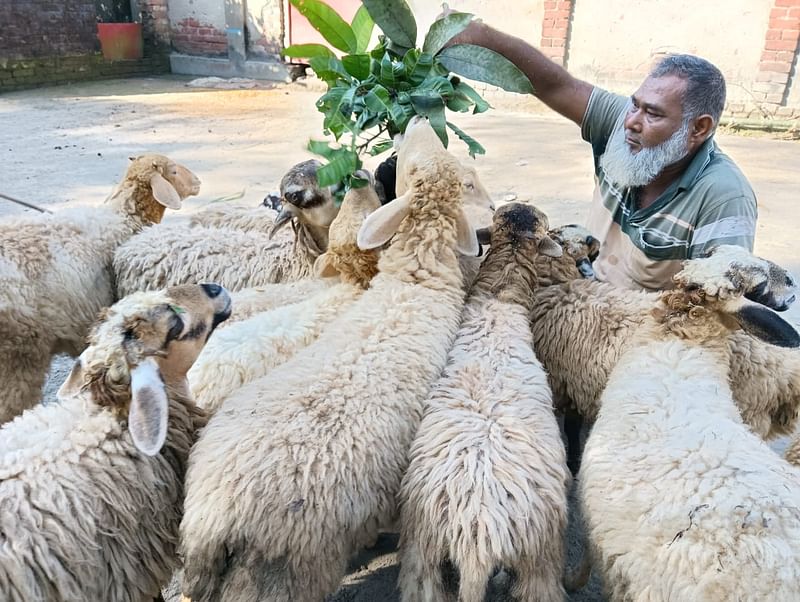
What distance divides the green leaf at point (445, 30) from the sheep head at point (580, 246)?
50.1 inches

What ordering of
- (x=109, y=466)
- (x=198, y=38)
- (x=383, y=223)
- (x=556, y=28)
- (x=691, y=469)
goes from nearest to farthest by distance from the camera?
(x=691, y=469)
(x=109, y=466)
(x=383, y=223)
(x=556, y=28)
(x=198, y=38)

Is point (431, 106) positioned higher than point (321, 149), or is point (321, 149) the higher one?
point (431, 106)

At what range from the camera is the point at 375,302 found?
2977 mm

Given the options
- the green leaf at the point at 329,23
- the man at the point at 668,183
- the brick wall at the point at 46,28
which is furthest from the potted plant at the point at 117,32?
the man at the point at 668,183

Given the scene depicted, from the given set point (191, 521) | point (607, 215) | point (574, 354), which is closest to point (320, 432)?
point (191, 521)

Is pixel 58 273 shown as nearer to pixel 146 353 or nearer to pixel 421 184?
pixel 146 353

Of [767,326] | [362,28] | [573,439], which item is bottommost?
[573,439]

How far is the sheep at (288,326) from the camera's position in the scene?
9.04 feet

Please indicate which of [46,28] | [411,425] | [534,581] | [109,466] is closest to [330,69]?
[411,425]

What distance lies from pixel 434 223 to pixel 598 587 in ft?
6.59

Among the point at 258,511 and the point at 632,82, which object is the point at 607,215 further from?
the point at 632,82

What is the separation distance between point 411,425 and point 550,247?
144 cm

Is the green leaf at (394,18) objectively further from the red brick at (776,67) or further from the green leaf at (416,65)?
the red brick at (776,67)

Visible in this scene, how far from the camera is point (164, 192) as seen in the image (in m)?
4.31
